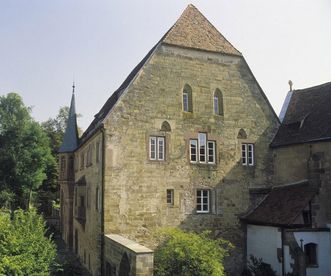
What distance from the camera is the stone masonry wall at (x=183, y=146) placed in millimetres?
18422

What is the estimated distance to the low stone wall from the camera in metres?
13.4

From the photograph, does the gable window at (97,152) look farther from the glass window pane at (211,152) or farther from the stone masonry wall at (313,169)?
the stone masonry wall at (313,169)

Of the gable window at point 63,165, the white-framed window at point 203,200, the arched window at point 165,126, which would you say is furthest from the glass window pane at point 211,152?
the gable window at point 63,165

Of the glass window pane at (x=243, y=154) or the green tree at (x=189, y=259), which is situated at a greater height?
the glass window pane at (x=243, y=154)

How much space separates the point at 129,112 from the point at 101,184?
11.7ft

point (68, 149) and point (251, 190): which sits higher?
point (68, 149)

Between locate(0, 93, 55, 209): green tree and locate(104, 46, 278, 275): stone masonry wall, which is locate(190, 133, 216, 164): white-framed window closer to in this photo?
locate(104, 46, 278, 275): stone masonry wall

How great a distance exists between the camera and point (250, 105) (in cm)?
2184

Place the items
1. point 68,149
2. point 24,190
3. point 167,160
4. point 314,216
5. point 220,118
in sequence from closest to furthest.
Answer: point 314,216, point 167,160, point 220,118, point 68,149, point 24,190

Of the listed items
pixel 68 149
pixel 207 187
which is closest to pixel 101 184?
pixel 207 187

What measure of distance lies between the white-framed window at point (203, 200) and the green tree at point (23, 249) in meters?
7.28

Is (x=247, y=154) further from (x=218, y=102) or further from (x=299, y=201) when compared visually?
(x=299, y=201)

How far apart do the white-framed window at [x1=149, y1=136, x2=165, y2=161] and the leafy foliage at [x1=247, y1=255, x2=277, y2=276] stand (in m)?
6.68

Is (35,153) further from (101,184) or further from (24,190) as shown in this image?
(101,184)
